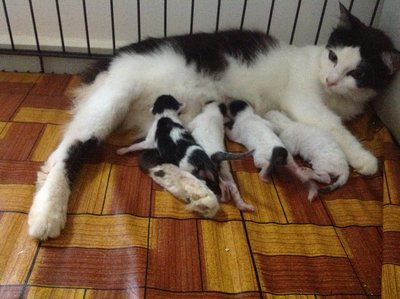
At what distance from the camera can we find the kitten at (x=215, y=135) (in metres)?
1.24

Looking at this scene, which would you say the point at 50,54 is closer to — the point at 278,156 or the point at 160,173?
the point at 160,173

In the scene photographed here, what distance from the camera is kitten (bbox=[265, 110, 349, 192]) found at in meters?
1.34

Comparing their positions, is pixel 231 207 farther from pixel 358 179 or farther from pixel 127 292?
pixel 358 179

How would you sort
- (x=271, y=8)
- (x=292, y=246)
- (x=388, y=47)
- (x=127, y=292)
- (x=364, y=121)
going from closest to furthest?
(x=127, y=292) < (x=292, y=246) < (x=388, y=47) < (x=364, y=121) < (x=271, y=8)

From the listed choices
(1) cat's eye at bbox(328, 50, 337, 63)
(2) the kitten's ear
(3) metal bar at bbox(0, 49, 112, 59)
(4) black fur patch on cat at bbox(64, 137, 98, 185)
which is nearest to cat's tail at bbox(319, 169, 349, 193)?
(1) cat's eye at bbox(328, 50, 337, 63)

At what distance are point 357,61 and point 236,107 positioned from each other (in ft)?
1.85

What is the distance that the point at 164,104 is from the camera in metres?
1.47

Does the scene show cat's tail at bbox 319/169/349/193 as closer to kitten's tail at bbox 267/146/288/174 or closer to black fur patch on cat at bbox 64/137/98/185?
kitten's tail at bbox 267/146/288/174

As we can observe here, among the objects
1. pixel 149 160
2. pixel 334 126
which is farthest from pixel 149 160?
pixel 334 126

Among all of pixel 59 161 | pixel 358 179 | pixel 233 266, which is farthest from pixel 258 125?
pixel 59 161

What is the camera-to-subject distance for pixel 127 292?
3.02 feet

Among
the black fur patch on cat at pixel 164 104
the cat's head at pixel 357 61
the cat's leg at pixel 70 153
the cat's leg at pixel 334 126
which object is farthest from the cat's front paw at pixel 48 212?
the cat's head at pixel 357 61

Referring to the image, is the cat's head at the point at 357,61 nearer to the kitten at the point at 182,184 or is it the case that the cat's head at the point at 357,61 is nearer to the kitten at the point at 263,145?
the kitten at the point at 263,145

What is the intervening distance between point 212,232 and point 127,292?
→ 1.07 ft
